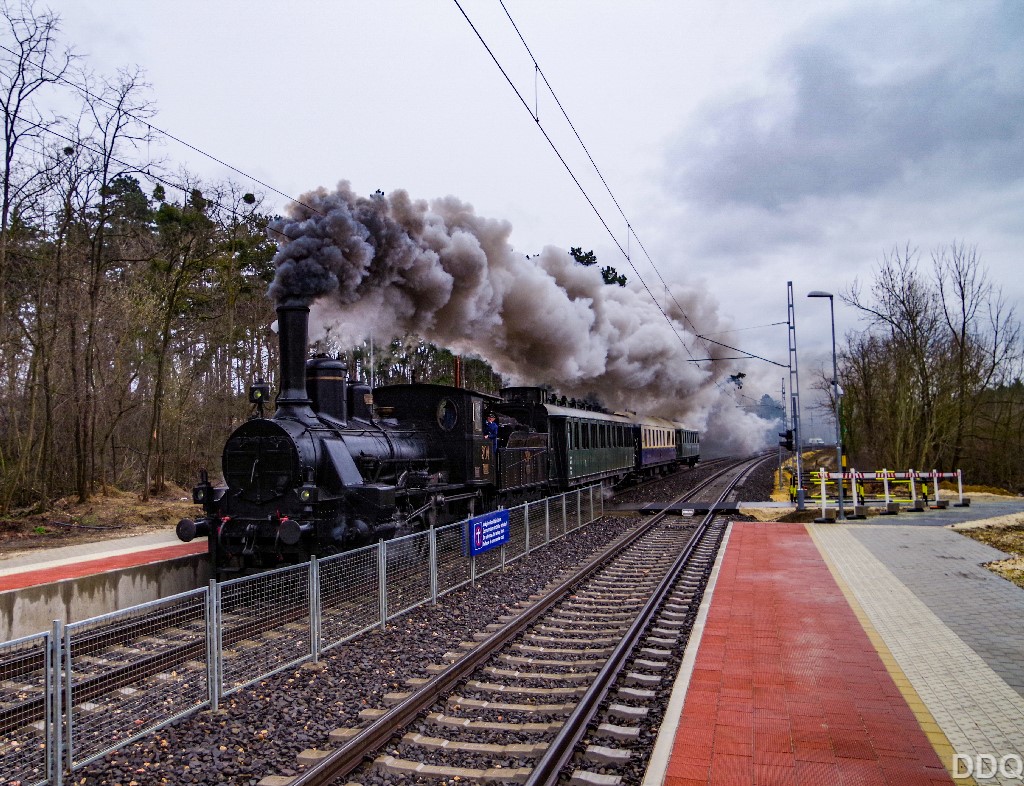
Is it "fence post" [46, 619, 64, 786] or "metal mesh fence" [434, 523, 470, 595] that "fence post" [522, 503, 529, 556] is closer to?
"metal mesh fence" [434, 523, 470, 595]

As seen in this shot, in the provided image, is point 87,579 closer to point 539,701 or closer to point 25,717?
point 25,717

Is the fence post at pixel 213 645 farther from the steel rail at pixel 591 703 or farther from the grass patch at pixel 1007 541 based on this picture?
the grass patch at pixel 1007 541

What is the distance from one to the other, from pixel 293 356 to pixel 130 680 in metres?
4.54

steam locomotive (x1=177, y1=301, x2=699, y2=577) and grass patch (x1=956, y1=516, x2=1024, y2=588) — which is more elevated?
steam locomotive (x1=177, y1=301, x2=699, y2=577)

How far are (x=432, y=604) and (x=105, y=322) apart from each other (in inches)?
654

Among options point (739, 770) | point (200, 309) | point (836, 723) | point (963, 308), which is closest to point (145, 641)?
point (739, 770)

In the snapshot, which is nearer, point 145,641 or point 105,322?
point 145,641

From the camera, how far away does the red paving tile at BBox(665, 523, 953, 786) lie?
4352 mm

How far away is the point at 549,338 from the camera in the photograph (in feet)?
63.2

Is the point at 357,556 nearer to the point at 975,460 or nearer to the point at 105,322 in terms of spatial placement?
the point at 105,322

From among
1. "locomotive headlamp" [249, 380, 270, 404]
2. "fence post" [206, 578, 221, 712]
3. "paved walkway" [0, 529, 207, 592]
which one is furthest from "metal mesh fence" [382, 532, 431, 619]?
"paved walkway" [0, 529, 207, 592]

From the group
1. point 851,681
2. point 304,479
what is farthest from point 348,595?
point 851,681

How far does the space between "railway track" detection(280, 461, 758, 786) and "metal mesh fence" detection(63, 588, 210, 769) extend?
4.99 feet

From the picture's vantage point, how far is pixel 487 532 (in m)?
10.6
